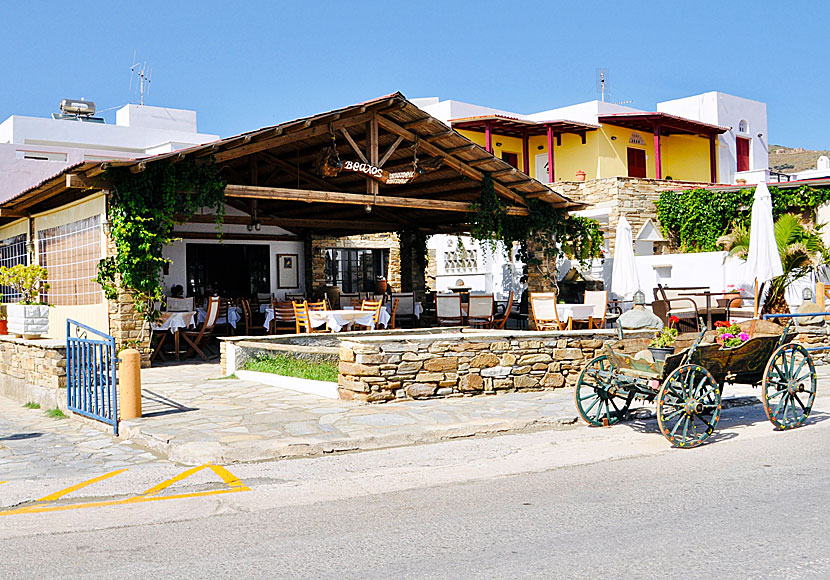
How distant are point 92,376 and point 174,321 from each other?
4615 millimetres

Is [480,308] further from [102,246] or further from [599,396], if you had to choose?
[599,396]

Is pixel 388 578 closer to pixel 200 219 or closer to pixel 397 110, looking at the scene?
pixel 397 110

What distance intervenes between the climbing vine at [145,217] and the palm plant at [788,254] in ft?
35.3

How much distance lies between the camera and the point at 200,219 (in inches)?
660

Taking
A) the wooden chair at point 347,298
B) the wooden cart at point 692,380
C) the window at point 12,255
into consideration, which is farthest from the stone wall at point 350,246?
the wooden cart at point 692,380

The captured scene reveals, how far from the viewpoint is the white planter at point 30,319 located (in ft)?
35.7

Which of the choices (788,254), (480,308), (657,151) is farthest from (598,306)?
(657,151)

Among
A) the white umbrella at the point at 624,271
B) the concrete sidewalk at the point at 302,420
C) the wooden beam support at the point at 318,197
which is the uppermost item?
the wooden beam support at the point at 318,197

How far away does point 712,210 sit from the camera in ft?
73.5

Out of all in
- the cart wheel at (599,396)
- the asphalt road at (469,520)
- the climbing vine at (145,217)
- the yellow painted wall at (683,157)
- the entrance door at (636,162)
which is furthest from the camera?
the yellow painted wall at (683,157)

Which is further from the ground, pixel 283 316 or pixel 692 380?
pixel 283 316

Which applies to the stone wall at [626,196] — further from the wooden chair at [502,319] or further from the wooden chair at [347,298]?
the wooden chair at [347,298]

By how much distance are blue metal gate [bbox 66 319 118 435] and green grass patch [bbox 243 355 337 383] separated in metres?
2.40

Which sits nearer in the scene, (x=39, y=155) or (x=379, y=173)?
(x=379, y=173)
